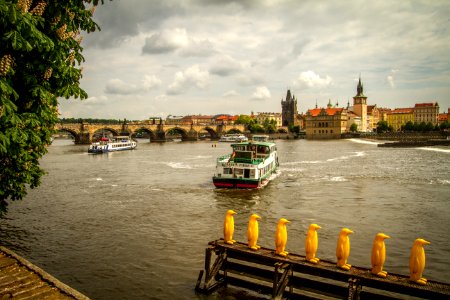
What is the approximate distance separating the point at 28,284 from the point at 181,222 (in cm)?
1327

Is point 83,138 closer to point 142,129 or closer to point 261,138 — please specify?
point 142,129

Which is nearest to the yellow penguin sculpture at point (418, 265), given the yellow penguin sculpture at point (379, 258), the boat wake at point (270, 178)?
the yellow penguin sculpture at point (379, 258)

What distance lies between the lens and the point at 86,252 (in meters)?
18.6

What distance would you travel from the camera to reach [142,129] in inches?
5719

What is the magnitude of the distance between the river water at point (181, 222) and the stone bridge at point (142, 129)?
288 feet

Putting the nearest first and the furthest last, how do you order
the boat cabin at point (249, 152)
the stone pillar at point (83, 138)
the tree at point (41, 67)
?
the tree at point (41, 67) → the boat cabin at point (249, 152) → the stone pillar at point (83, 138)

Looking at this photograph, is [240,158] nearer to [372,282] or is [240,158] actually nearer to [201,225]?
[201,225]

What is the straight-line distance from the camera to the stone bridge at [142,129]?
125812mm

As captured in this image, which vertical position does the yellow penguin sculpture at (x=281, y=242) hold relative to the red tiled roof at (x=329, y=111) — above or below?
below

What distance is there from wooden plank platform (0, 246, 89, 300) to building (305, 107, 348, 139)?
176 metres

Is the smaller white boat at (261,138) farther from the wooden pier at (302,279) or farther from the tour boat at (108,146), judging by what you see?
the wooden pier at (302,279)

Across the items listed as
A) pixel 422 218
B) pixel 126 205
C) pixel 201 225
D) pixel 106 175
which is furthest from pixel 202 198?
pixel 106 175

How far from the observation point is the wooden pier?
10.1 m

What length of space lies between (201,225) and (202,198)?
862cm
